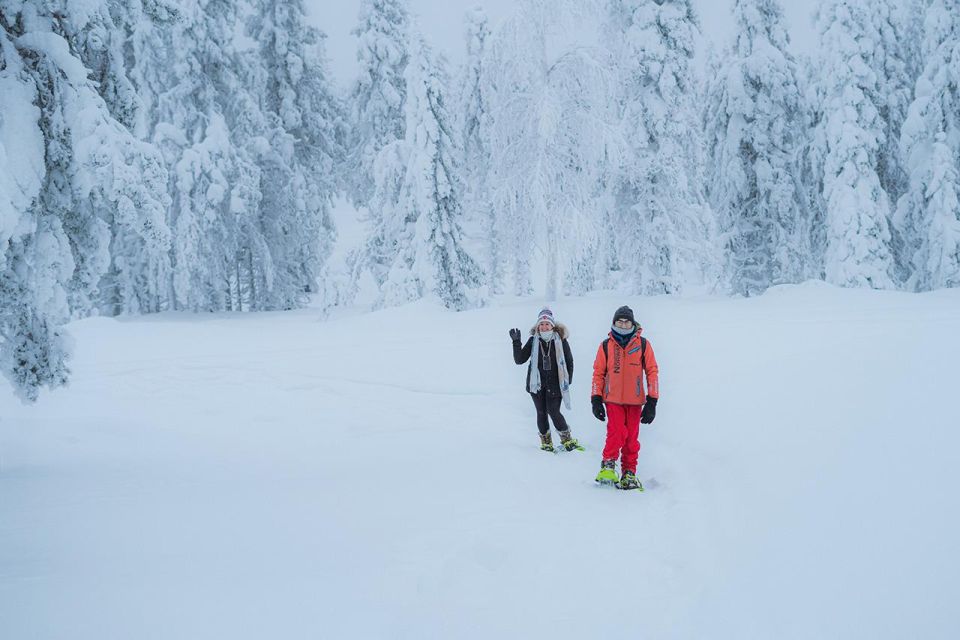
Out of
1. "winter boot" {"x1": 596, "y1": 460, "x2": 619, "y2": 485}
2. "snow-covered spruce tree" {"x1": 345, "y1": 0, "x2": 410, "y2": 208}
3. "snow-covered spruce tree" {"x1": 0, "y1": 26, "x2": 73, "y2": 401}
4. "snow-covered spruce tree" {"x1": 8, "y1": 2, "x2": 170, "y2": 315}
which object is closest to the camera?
"snow-covered spruce tree" {"x1": 0, "y1": 26, "x2": 73, "y2": 401}

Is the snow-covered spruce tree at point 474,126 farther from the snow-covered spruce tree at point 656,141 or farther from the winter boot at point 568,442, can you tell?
the winter boot at point 568,442

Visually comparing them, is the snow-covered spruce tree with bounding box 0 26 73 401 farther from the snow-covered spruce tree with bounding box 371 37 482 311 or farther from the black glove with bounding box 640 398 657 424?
the snow-covered spruce tree with bounding box 371 37 482 311

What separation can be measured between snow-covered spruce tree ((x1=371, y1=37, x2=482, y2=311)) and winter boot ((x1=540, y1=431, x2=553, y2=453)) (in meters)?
11.0

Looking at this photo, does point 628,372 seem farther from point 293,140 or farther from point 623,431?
point 293,140

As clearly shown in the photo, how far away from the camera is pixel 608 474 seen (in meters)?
5.80

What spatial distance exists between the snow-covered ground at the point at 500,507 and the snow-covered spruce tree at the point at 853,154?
951cm

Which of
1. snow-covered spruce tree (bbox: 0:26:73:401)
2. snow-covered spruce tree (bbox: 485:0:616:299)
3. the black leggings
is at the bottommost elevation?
the black leggings

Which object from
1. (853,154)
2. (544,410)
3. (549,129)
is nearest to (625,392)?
(544,410)

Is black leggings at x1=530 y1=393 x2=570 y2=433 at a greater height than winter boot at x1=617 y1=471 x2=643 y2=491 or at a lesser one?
greater

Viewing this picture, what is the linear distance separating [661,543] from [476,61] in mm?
24268

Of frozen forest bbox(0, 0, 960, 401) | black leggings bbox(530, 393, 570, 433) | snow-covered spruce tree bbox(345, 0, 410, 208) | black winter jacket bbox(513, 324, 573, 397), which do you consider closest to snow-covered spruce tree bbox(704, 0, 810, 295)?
frozen forest bbox(0, 0, 960, 401)

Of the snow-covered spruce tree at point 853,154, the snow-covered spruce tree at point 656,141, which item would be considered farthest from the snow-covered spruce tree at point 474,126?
the snow-covered spruce tree at point 853,154

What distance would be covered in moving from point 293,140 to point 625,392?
2131cm

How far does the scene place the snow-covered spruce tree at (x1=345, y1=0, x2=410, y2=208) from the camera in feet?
70.5
